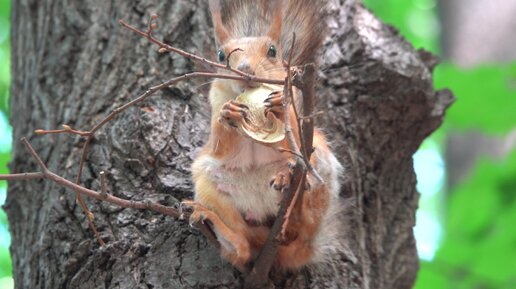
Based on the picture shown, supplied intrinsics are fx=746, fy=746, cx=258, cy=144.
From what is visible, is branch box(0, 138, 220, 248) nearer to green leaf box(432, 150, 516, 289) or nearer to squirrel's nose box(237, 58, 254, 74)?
squirrel's nose box(237, 58, 254, 74)

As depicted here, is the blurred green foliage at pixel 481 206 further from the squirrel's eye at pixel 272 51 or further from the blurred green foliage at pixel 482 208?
the squirrel's eye at pixel 272 51

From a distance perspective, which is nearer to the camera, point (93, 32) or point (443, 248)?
point (93, 32)

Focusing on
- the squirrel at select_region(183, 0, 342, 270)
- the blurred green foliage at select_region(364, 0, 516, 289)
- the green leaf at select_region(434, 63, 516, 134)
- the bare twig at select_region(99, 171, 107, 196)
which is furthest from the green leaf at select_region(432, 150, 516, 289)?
the bare twig at select_region(99, 171, 107, 196)

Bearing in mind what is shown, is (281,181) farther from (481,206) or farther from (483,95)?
(483,95)

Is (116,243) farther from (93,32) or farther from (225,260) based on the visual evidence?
(93,32)

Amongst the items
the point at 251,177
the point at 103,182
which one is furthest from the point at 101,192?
the point at 251,177

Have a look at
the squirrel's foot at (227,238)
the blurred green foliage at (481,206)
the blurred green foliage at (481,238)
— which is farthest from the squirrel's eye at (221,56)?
the blurred green foliage at (481,238)

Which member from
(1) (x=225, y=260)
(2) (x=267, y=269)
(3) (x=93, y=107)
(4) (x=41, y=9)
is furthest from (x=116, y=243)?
(4) (x=41, y=9)
